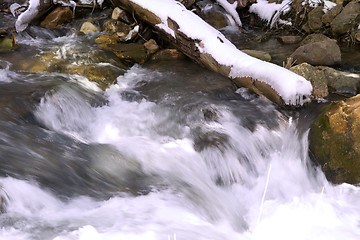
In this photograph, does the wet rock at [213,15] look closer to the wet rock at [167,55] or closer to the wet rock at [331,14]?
the wet rock at [331,14]

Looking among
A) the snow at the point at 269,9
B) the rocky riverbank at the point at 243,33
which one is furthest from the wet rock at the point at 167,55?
the snow at the point at 269,9

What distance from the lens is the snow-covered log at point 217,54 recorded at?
13.4 feet

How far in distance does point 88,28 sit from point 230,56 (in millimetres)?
3497

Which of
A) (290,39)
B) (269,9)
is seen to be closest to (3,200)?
(290,39)

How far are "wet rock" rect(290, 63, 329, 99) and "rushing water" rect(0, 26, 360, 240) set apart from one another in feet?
1.84

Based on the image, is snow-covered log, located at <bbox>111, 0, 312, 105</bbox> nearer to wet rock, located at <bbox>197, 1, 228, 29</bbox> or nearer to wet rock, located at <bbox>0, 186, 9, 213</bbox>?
wet rock, located at <bbox>197, 1, 228, 29</bbox>

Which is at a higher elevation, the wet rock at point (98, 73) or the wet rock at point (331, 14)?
the wet rock at point (331, 14)

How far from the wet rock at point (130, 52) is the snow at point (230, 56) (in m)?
0.62

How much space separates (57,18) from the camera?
6.88 metres

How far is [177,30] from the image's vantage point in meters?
5.33

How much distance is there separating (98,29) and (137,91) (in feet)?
8.30

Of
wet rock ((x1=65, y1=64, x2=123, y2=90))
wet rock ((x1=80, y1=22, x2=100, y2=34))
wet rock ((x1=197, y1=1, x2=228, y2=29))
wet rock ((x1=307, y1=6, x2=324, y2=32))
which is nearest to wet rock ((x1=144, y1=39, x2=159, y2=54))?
wet rock ((x1=65, y1=64, x2=123, y2=90))

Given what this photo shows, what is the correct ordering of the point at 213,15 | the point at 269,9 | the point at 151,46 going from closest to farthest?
the point at 151,46 < the point at 269,9 < the point at 213,15

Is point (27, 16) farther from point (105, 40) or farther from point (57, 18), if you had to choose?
point (105, 40)
